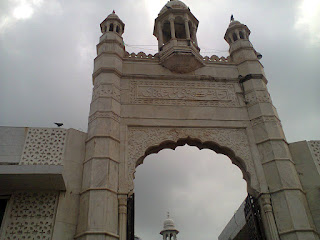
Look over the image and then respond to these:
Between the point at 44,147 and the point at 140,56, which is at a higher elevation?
the point at 140,56

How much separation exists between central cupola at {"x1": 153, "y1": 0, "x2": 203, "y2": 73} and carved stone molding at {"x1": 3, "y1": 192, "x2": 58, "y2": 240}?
5.00 metres

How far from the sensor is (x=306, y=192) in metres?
7.08

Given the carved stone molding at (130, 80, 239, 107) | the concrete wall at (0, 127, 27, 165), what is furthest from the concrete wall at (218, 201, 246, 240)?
the concrete wall at (0, 127, 27, 165)

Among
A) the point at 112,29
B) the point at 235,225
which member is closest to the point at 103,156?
the point at 112,29

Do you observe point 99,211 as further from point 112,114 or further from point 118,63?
point 118,63

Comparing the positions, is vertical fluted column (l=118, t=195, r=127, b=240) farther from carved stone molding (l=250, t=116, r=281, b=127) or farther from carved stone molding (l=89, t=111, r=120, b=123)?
carved stone molding (l=250, t=116, r=281, b=127)

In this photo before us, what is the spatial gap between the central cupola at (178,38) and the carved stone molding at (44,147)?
3843 millimetres

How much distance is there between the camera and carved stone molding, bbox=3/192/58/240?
594cm

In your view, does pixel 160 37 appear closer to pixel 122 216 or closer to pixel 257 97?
pixel 257 97

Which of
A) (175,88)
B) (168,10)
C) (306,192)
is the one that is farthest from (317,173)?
(168,10)

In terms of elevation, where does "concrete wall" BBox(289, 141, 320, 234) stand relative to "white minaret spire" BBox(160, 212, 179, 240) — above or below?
below

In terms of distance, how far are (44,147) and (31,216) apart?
4.93 feet

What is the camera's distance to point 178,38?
36.4 feet

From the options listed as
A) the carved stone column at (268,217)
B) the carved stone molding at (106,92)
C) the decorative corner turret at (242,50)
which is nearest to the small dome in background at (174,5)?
the decorative corner turret at (242,50)
